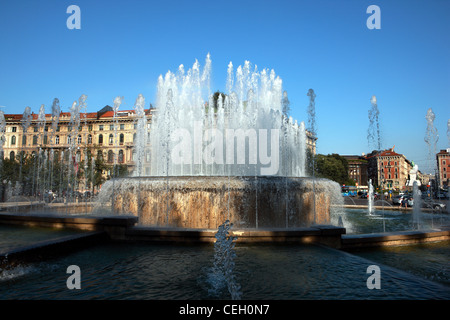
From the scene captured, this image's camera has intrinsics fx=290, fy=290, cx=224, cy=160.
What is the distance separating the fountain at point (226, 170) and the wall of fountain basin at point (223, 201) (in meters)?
0.03

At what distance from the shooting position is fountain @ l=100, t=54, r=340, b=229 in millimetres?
10078

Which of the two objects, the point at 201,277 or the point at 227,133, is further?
the point at 227,133

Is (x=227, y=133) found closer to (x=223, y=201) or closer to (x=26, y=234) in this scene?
(x=223, y=201)

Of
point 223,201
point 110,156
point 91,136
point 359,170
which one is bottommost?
point 223,201

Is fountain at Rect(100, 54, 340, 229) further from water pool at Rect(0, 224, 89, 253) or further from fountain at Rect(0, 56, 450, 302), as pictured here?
water pool at Rect(0, 224, 89, 253)

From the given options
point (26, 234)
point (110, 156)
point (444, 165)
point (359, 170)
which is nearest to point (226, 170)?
point (26, 234)

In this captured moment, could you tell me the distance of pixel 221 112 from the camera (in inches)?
824

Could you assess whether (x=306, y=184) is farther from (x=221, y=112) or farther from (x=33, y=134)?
(x=33, y=134)

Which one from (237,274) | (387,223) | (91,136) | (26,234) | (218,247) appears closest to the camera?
(237,274)

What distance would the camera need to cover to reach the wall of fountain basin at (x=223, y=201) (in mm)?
10031

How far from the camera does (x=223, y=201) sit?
10.0 m

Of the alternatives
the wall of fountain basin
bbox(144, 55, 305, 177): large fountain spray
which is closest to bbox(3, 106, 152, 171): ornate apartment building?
bbox(144, 55, 305, 177): large fountain spray

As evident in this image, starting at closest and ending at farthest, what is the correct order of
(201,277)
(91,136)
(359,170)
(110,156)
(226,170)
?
(201,277) → (226,170) → (110,156) → (91,136) → (359,170)

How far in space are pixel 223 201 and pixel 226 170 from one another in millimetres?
6378
